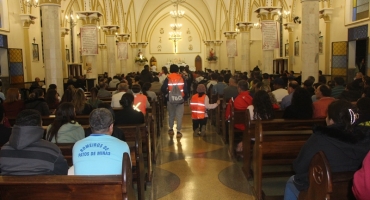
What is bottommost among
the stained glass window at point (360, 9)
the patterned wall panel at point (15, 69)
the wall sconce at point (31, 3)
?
the patterned wall panel at point (15, 69)

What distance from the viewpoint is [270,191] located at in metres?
5.50

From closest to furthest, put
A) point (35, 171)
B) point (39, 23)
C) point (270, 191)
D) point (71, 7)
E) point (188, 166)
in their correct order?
point (35, 171), point (270, 191), point (188, 166), point (39, 23), point (71, 7)

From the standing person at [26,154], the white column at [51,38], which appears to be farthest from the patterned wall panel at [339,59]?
the standing person at [26,154]

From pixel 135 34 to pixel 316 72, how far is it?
91.1ft

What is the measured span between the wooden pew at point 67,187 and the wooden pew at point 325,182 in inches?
57.2

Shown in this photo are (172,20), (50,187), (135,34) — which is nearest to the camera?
(50,187)

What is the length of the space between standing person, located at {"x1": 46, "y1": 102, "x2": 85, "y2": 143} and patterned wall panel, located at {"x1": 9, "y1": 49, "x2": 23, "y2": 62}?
46.5ft

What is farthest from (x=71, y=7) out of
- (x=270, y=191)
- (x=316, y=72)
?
(x=270, y=191)

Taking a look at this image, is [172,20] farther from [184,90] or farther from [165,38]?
[184,90]

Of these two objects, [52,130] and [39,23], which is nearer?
[52,130]

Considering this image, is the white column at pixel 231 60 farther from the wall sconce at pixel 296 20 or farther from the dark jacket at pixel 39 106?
the dark jacket at pixel 39 106

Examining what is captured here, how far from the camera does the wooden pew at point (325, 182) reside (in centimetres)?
261

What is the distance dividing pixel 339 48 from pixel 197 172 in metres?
13.2

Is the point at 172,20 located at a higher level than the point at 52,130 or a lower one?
higher
